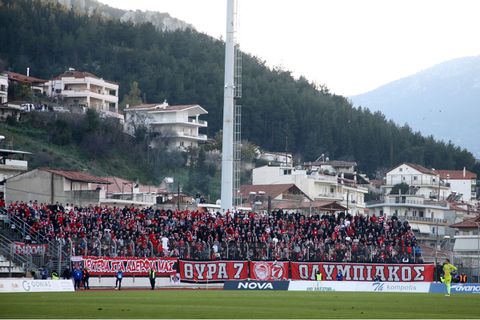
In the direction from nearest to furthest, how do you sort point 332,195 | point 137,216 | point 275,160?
point 137,216
point 332,195
point 275,160

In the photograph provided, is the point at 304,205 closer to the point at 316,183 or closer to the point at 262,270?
the point at 316,183

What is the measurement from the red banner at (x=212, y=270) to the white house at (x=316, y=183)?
67.3m

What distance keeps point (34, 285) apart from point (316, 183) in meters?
85.0

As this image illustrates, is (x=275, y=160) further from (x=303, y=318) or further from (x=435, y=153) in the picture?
(x=303, y=318)

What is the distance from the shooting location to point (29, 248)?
5541cm

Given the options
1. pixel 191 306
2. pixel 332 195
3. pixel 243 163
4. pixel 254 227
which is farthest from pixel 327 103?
pixel 191 306

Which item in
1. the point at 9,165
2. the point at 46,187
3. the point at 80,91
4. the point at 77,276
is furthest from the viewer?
the point at 80,91

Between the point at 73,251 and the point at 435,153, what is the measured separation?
459ft

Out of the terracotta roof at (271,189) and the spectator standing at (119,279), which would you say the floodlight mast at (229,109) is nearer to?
the spectator standing at (119,279)

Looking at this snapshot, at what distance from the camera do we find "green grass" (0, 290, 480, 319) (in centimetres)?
3198

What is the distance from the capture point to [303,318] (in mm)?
30734

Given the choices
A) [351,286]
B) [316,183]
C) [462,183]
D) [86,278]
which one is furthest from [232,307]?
[462,183]

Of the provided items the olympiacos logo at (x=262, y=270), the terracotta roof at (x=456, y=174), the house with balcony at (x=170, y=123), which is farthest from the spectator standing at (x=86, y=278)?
the terracotta roof at (x=456, y=174)

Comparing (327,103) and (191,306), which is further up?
(327,103)
